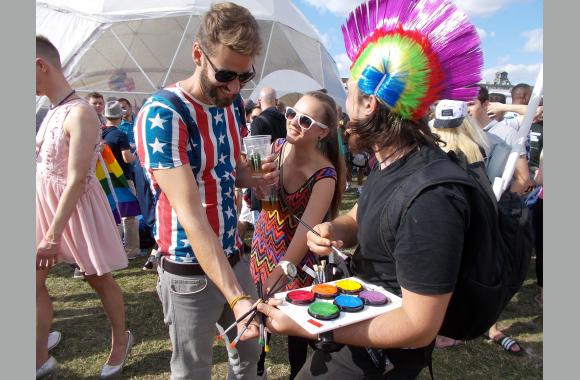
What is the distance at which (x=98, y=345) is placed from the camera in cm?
352

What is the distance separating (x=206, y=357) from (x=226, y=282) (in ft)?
2.20

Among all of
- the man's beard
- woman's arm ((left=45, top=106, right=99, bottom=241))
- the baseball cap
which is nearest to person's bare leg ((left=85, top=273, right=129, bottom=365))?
woman's arm ((left=45, top=106, right=99, bottom=241))

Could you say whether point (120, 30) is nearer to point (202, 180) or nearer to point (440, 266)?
point (202, 180)

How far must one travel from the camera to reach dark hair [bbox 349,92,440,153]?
142 centimetres

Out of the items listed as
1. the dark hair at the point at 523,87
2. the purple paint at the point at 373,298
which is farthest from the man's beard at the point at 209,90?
the dark hair at the point at 523,87

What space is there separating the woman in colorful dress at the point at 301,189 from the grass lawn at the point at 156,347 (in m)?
1.25

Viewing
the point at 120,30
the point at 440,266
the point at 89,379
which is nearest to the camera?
the point at 440,266

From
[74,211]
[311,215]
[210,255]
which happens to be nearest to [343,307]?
[210,255]

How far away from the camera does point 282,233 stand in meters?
2.46

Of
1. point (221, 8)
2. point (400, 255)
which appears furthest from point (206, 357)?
point (221, 8)

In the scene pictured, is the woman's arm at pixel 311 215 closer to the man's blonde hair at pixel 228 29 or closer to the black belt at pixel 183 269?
the black belt at pixel 183 269

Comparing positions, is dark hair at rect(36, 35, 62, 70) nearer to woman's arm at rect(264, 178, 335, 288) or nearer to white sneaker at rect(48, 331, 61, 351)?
woman's arm at rect(264, 178, 335, 288)

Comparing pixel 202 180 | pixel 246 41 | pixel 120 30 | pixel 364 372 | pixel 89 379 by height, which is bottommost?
pixel 89 379

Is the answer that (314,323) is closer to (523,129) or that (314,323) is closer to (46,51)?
(523,129)
